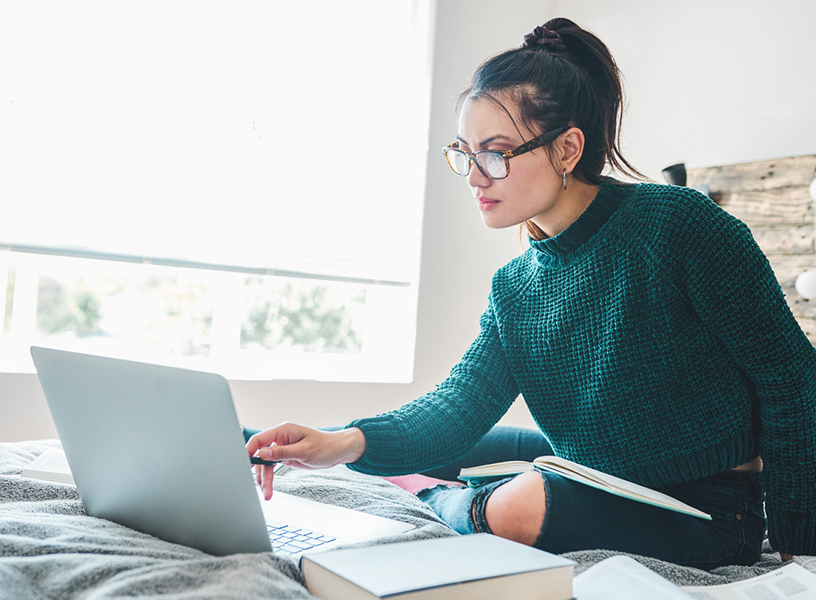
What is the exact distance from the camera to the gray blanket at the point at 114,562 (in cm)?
54

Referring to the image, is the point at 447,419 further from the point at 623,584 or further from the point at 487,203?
the point at 623,584

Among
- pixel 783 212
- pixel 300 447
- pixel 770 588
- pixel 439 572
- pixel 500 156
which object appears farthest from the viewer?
pixel 783 212

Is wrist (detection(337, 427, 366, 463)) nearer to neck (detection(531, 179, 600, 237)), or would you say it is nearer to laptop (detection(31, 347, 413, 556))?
laptop (detection(31, 347, 413, 556))

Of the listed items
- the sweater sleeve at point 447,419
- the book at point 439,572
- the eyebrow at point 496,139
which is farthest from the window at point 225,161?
the book at point 439,572

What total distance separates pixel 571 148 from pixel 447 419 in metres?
0.53

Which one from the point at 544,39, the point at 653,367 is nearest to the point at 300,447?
the point at 653,367

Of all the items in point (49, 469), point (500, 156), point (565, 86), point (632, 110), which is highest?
point (632, 110)

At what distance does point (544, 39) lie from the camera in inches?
47.3

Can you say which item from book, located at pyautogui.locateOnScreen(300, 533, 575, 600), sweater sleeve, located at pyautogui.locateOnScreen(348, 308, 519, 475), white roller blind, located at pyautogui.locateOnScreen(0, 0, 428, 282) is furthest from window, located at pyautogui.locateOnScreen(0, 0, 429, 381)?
book, located at pyautogui.locateOnScreen(300, 533, 575, 600)

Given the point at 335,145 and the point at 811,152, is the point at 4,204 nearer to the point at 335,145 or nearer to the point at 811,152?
the point at 335,145

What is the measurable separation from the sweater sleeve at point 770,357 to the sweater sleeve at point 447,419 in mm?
414

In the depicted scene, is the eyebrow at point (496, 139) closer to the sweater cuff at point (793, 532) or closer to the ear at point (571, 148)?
the ear at point (571, 148)

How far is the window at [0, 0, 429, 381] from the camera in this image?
6.32ft

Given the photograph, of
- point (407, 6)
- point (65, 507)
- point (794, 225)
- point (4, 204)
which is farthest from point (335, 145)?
point (65, 507)
